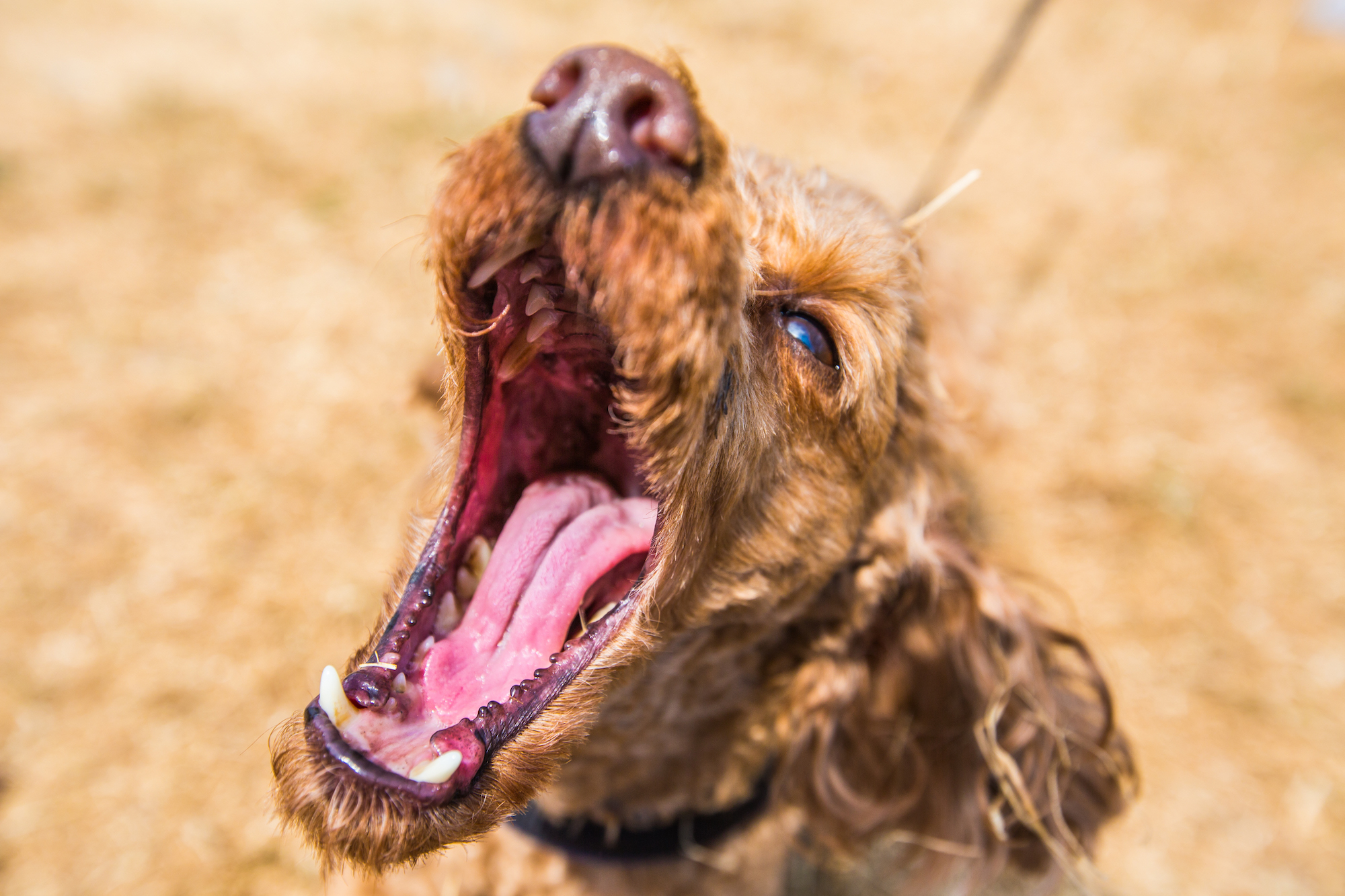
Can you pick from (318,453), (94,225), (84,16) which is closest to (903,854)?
(318,453)

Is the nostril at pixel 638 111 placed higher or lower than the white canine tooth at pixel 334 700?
higher

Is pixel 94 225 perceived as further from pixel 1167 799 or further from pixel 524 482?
pixel 1167 799

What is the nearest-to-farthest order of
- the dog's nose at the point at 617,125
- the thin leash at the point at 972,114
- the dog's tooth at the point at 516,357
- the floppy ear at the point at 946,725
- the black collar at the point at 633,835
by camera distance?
the dog's nose at the point at 617,125
the dog's tooth at the point at 516,357
the black collar at the point at 633,835
the floppy ear at the point at 946,725
the thin leash at the point at 972,114

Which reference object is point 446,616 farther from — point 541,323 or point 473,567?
point 541,323

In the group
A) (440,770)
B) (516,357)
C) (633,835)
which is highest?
(516,357)

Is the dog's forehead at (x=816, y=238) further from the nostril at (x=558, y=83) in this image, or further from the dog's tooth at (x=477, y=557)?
the dog's tooth at (x=477, y=557)

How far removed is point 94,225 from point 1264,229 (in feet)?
21.3

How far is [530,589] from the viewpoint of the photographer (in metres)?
1.38

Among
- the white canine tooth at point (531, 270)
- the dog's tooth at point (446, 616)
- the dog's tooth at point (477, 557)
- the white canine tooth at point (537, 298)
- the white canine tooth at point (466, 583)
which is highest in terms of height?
the white canine tooth at point (531, 270)

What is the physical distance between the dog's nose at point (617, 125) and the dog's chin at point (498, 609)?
0.45 ft

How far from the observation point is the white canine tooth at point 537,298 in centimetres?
126

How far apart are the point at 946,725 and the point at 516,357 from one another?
1.43 metres

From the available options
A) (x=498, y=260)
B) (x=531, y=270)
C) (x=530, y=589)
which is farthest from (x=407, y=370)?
(x=498, y=260)

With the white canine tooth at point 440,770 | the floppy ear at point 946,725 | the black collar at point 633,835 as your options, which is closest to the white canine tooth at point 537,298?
the white canine tooth at point 440,770
